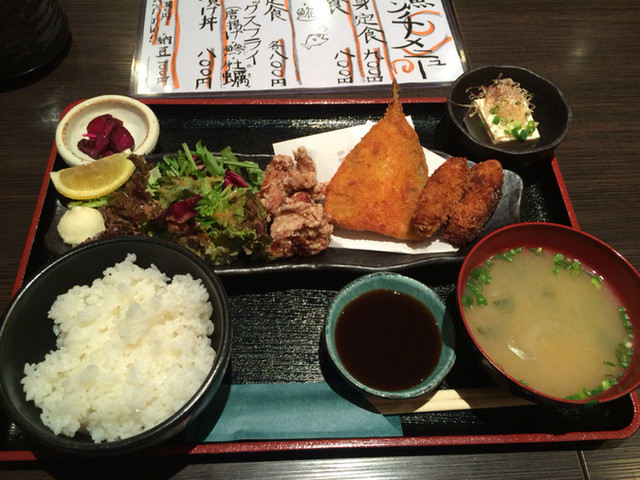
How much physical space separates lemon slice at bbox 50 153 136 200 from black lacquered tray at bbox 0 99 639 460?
178mm

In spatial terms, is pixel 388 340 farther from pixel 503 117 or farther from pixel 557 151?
pixel 557 151

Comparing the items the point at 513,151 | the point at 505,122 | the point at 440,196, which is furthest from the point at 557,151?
the point at 440,196

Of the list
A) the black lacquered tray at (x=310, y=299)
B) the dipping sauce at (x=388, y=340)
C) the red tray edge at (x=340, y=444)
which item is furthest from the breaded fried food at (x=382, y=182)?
the red tray edge at (x=340, y=444)

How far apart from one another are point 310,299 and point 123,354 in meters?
1.01

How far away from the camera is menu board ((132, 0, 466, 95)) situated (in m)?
3.38

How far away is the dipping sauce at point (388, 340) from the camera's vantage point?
206 cm

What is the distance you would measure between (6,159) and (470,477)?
3473mm

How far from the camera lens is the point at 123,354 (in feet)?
6.27

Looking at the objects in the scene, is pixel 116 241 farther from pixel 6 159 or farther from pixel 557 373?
pixel 557 373

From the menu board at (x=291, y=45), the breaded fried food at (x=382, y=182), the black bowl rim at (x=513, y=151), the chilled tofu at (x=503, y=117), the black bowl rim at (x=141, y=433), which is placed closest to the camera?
the black bowl rim at (x=141, y=433)

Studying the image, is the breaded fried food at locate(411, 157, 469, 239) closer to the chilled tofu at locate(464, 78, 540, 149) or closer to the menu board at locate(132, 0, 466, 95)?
the chilled tofu at locate(464, 78, 540, 149)

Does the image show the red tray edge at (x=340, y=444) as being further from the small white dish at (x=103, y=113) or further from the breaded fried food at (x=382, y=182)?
the small white dish at (x=103, y=113)

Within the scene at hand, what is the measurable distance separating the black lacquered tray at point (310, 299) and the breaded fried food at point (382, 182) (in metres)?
0.21

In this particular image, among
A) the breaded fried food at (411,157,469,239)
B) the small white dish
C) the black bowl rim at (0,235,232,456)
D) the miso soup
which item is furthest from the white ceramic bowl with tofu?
the small white dish
